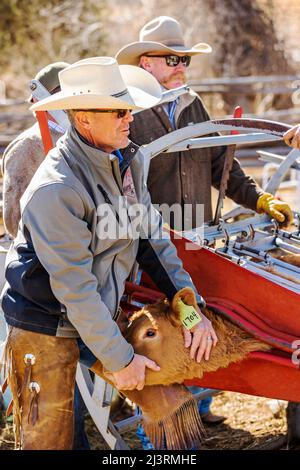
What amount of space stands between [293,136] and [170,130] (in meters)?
1.09

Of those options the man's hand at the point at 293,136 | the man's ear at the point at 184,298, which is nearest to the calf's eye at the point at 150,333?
the man's ear at the point at 184,298

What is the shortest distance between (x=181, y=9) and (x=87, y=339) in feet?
53.0

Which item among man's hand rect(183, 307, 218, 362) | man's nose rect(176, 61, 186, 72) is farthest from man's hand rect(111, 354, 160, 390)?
man's nose rect(176, 61, 186, 72)

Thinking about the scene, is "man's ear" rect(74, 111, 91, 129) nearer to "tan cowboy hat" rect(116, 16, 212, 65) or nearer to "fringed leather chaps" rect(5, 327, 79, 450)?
"fringed leather chaps" rect(5, 327, 79, 450)

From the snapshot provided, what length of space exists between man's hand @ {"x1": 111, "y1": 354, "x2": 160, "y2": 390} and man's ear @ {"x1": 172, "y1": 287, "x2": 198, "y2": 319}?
216 millimetres

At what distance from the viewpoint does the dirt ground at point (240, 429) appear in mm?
3980

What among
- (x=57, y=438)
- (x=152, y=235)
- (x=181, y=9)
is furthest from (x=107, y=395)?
(x=181, y=9)

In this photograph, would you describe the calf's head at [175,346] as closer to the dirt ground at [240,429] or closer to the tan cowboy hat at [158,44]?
the dirt ground at [240,429]

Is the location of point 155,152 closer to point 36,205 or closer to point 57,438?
point 36,205

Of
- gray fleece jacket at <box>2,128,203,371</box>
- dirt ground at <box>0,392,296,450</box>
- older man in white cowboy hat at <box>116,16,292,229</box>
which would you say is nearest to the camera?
gray fleece jacket at <box>2,128,203,371</box>

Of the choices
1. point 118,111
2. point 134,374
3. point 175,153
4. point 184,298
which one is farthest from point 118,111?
point 175,153

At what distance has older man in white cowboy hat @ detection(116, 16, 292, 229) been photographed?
384 centimetres

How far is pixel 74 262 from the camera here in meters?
2.33

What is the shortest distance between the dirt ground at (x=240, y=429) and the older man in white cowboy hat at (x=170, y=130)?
1.33m
